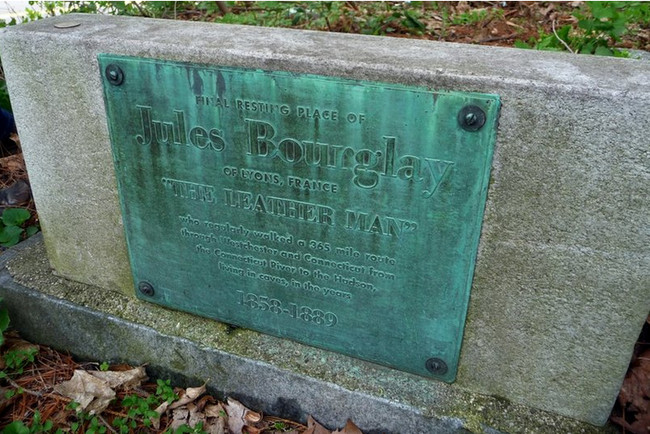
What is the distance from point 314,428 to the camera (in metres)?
1.97

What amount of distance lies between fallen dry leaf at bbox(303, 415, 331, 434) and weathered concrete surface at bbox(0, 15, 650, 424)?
262 millimetres

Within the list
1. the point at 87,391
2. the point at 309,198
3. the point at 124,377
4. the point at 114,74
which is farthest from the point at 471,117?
the point at 87,391

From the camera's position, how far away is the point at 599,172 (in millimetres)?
1395

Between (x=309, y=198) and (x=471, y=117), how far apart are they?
541 millimetres

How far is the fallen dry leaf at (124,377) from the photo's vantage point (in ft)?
7.15

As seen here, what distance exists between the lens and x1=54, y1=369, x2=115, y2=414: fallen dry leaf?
83.4 inches

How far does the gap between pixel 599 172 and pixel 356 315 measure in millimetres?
853

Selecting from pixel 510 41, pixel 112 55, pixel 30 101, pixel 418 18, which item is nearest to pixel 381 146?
pixel 112 55

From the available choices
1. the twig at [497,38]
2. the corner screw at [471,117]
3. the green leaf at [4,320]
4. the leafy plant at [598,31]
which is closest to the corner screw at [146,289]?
the green leaf at [4,320]

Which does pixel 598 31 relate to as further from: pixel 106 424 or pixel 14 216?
pixel 14 216

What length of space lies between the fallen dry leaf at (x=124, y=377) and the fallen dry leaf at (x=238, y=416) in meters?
0.37

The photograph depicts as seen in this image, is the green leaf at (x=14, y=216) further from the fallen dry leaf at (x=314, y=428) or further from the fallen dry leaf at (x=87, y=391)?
the fallen dry leaf at (x=314, y=428)

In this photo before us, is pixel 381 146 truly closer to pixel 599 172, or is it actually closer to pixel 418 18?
pixel 599 172

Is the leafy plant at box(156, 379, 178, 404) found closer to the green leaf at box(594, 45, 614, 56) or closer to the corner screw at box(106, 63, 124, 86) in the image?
the corner screw at box(106, 63, 124, 86)
